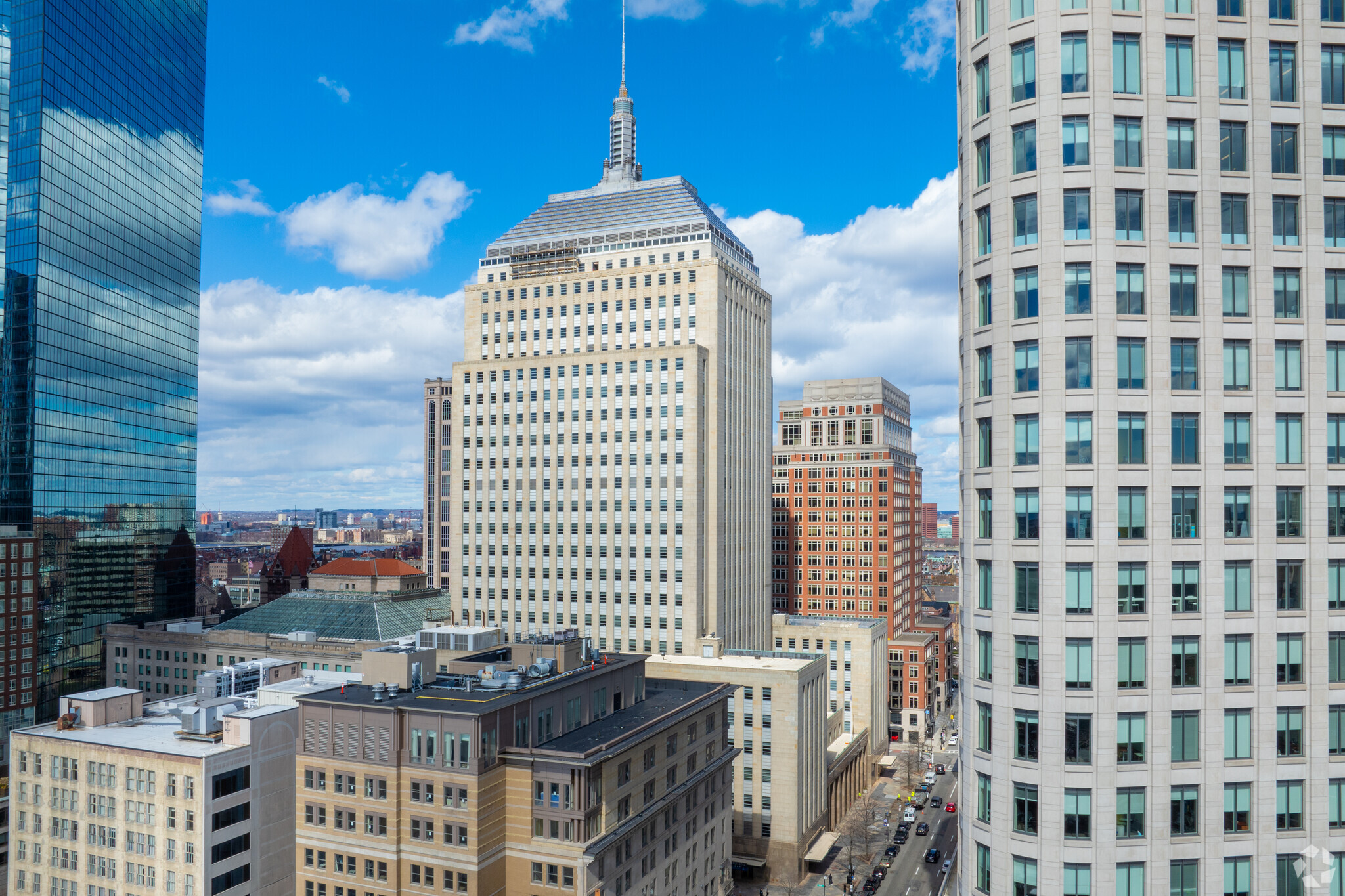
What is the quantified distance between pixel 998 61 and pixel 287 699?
9244cm

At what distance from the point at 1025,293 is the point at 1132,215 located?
7.34 meters

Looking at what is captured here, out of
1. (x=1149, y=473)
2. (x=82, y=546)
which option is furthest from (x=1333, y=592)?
(x=82, y=546)

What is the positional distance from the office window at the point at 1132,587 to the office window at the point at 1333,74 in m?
29.8

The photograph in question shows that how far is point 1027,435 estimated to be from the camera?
2062 inches

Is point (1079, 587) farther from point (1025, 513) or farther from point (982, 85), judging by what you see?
point (982, 85)

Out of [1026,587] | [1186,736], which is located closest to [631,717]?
[1026,587]

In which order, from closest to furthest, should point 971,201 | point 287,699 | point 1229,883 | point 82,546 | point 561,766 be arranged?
point 1229,883
point 971,201
point 561,766
point 287,699
point 82,546

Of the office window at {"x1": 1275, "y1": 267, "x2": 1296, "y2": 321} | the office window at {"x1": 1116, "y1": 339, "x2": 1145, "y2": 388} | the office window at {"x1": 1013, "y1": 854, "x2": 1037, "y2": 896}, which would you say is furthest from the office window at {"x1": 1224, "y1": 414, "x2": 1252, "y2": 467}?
the office window at {"x1": 1013, "y1": 854, "x2": 1037, "y2": 896}

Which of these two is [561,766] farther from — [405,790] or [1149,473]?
[1149,473]

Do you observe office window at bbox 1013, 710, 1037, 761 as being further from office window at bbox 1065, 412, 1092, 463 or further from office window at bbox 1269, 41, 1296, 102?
office window at bbox 1269, 41, 1296, 102

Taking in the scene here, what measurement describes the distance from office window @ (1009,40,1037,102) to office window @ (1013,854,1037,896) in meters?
40.2

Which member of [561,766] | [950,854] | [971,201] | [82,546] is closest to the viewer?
[971,201]

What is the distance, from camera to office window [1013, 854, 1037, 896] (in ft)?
167

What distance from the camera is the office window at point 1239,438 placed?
51.9 metres
